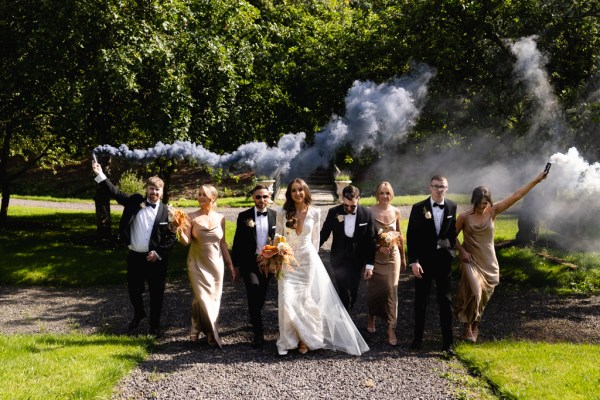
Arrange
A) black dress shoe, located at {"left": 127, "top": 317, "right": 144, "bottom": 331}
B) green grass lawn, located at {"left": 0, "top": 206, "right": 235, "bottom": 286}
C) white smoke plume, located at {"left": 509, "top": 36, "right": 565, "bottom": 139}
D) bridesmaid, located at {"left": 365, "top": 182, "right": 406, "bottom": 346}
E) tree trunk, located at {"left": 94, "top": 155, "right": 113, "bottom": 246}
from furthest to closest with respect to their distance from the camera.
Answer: tree trunk, located at {"left": 94, "top": 155, "right": 113, "bottom": 246} → green grass lawn, located at {"left": 0, "top": 206, "right": 235, "bottom": 286} → white smoke plume, located at {"left": 509, "top": 36, "right": 565, "bottom": 139} → black dress shoe, located at {"left": 127, "top": 317, "right": 144, "bottom": 331} → bridesmaid, located at {"left": 365, "top": 182, "right": 406, "bottom": 346}

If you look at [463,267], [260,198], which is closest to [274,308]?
[260,198]

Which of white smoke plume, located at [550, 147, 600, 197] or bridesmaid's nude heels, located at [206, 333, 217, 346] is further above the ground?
white smoke plume, located at [550, 147, 600, 197]

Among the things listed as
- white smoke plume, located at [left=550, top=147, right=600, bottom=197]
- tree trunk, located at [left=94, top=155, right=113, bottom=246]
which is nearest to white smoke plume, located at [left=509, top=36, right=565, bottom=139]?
white smoke plume, located at [left=550, top=147, right=600, bottom=197]

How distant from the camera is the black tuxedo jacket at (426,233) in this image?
274 inches

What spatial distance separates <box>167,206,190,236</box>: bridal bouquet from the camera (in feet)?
24.0

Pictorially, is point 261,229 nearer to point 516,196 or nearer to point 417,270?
point 417,270

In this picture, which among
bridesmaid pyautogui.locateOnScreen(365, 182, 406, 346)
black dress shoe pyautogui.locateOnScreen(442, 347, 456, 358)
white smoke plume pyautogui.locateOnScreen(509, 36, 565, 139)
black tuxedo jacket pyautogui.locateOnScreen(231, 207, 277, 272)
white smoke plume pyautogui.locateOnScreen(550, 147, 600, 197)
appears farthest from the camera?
white smoke plume pyautogui.locateOnScreen(509, 36, 565, 139)

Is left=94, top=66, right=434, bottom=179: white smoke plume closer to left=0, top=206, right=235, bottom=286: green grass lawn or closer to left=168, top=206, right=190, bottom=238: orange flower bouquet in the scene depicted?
left=168, top=206, right=190, bottom=238: orange flower bouquet

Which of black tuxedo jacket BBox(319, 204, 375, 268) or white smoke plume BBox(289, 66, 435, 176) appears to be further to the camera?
white smoke plume BBox(289, 66, 435, 176)

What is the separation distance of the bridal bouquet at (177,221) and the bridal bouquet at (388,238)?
2.68 m

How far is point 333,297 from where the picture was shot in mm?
6996

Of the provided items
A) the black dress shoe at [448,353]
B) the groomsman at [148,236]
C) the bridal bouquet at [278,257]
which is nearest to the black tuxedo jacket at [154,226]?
the groomsman at [148,236]

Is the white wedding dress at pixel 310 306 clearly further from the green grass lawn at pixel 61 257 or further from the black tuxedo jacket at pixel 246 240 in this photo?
the green grass lawn at pixel 61 257

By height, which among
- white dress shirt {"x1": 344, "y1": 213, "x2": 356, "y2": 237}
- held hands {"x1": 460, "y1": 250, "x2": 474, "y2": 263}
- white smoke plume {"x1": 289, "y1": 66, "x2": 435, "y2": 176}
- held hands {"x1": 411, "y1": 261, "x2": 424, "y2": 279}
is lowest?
held hands {"x1": 411, "y1": 261, "x2": 424, "y2": 279}
